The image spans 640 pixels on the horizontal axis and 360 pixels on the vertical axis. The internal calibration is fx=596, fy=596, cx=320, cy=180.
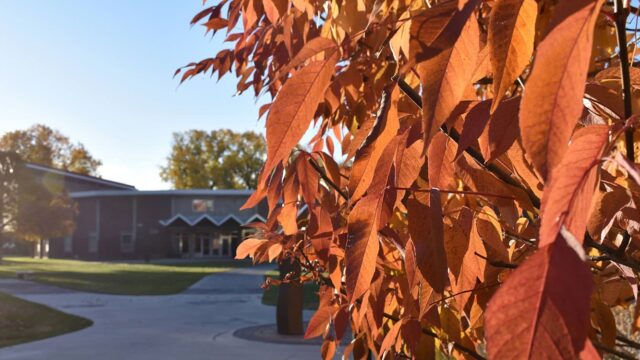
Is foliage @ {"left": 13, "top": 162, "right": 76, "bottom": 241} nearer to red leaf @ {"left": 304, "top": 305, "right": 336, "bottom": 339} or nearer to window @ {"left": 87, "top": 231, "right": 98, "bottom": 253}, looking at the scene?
window @ {"left": 87, "top": 231, "right": 98, "bottom": 253}

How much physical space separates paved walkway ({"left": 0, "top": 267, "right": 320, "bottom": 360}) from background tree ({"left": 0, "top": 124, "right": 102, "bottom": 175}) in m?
49.7

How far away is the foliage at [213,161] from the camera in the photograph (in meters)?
69.1

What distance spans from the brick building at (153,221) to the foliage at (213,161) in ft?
49.4

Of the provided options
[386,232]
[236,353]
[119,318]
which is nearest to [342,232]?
[386,232]

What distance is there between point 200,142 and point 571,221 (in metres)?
71.7

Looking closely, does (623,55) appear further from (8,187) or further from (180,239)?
(180,239)

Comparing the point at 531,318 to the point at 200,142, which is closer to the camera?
the point at 531,318

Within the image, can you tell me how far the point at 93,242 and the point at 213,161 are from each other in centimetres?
1888

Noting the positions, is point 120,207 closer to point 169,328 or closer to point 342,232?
point 169,328

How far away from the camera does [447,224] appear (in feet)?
3.75

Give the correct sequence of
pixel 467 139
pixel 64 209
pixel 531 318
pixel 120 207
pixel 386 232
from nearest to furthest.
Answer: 1. pixel 531 318
2. pixel 467 139
3. pixel 386 232
4. pixel 64 209
5. pixel 120 207

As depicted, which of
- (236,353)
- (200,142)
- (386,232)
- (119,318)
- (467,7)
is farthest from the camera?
(200,142)

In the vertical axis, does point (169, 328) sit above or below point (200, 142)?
below

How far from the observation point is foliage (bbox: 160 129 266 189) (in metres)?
69.1
